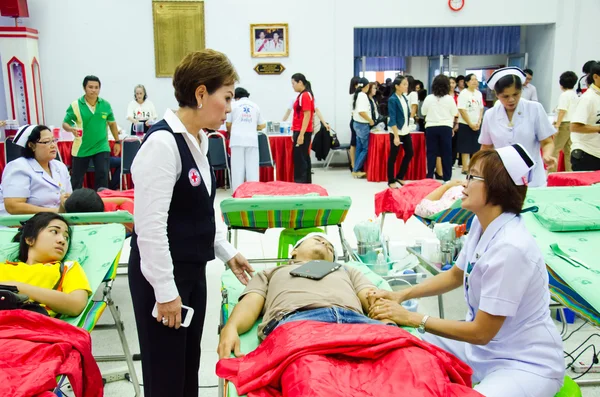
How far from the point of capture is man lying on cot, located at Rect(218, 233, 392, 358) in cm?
188

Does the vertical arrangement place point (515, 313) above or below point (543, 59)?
below

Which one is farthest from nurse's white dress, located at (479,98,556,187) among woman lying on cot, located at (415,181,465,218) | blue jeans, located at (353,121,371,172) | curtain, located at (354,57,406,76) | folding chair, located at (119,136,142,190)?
curtain, located at (354,57,406,76)

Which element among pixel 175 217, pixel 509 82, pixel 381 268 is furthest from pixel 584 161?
pixel 175 217

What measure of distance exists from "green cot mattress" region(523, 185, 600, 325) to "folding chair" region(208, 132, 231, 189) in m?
4.46

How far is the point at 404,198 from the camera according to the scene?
392 centimetres

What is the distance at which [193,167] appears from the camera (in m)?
1.59

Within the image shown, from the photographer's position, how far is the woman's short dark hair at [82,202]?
3279 mm

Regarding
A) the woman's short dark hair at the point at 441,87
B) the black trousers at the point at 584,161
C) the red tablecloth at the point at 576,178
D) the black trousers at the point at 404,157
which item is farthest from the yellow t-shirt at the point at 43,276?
the woman's short dark hair at the point at 441,87

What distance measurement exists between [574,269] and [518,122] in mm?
1272

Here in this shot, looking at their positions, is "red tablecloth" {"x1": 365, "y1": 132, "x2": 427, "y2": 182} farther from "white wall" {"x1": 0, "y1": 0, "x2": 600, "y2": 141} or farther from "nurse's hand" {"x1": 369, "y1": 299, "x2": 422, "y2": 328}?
"nurse's hand" {"x1": 369, "y1": 299, "x2": 422, "y2": 328}

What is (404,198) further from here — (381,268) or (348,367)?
(348,367)

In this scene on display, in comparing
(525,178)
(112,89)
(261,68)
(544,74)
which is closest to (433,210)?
(525,178)

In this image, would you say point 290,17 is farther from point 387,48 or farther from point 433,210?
point 433,210

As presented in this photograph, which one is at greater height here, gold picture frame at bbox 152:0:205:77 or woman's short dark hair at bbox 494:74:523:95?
gold picture frame at bbox 152:0:205:77
